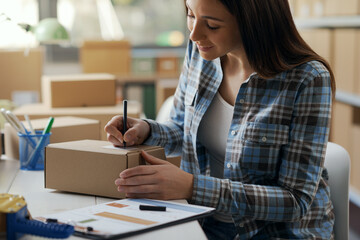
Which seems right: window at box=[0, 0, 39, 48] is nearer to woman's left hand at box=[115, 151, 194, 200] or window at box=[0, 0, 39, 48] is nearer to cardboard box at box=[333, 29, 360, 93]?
cardboard box at box=[333, 29, 360, 93]

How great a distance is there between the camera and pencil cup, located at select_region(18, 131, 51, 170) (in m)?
1.41

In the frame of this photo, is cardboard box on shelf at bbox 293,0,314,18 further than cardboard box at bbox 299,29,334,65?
Yes

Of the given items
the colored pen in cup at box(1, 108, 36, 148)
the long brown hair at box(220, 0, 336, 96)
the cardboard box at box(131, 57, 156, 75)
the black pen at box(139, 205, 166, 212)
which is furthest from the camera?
the cardboard box at box(131, 57, 156, 75)

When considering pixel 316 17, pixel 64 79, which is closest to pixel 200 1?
pixel 64 79

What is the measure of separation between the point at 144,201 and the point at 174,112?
1.82 ft

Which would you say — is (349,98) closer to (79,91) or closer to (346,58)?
(346,58)

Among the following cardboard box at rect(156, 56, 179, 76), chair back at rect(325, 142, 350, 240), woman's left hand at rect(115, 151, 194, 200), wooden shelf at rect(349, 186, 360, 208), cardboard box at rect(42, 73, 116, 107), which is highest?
cardboard box at rect(156, 56, 179, 76)

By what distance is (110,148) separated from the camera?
3.80 feet

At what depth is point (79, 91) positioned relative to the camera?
6.72ft

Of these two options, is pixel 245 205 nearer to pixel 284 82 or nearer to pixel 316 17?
pixel 284 82

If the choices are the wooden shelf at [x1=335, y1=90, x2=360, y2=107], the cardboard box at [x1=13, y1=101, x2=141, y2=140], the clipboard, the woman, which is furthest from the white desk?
the wooden shelf at [x1=335, y1=90, x2=360, y2=107]

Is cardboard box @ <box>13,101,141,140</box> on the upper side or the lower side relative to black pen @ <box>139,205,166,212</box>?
upper

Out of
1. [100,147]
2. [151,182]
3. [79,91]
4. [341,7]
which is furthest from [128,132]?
[341,7]

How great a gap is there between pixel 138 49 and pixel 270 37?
3966 mm
